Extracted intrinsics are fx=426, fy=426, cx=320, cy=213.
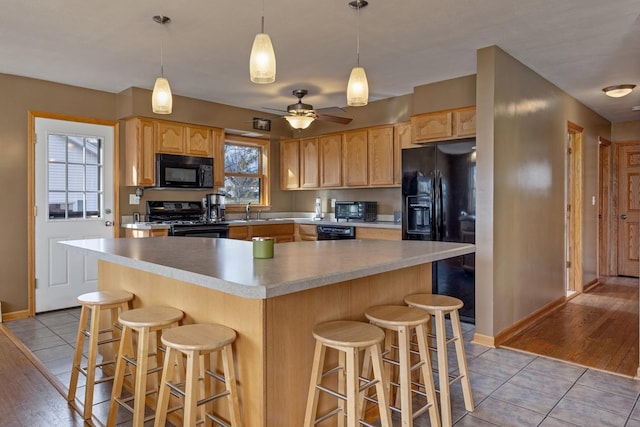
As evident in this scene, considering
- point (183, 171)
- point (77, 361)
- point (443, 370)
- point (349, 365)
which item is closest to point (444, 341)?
point (443, 370)

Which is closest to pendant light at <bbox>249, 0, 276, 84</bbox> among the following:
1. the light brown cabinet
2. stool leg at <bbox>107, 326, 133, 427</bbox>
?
stool leg at <bbox>107, 326, 133, 427</bbox>

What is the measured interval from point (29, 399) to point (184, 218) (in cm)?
298

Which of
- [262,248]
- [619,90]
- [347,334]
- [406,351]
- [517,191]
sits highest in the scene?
[619,90]

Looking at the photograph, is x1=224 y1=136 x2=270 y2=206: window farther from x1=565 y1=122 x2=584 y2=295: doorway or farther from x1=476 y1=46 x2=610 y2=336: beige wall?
x1=565 y1=122 x2=584 y2=295: doorway

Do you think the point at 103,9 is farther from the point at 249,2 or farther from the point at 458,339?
the point at 458,339

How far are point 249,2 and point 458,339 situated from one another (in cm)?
233

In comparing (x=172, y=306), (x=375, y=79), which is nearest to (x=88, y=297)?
(x=172, y=306)

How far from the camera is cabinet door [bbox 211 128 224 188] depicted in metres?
5.30

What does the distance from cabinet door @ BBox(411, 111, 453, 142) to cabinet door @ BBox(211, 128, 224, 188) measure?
240cm

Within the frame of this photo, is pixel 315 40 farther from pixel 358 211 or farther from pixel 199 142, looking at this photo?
pixel 358 211

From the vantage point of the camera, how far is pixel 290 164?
622 centimetres

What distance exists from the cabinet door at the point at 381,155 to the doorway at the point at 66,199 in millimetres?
2961

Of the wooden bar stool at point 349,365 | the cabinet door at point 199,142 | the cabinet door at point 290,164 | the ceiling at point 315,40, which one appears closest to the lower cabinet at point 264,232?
the cabinet door at point 290,164

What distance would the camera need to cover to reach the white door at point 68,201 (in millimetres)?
4309
